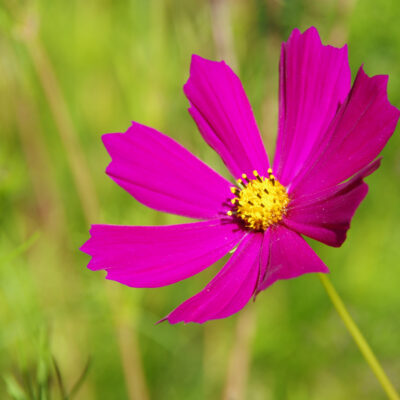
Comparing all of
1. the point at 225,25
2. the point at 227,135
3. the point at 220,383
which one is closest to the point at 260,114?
the point at 225,25

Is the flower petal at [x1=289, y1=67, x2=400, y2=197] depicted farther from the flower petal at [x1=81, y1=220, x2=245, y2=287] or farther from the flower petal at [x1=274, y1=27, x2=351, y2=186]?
the flower petal at [x1=81, y1=220, x2=245, y2=287]

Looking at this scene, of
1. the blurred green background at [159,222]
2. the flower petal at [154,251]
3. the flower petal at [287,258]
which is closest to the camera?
the flower petal at [287,258]

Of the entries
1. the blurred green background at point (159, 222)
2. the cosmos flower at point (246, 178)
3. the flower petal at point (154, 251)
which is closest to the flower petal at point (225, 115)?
the cosmos flower at point (246, 178)

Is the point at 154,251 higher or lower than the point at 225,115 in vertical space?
lower

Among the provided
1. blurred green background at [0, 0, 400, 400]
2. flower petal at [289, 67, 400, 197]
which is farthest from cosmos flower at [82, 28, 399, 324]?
blurred green background at [0, 0, 400, 400]

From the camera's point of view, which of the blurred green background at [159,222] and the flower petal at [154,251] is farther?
the blurred green background at [159,222]

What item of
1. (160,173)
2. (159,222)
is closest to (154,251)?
(160,173)

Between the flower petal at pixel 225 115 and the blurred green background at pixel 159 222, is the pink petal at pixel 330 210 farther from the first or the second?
the blurred green background at pixel 159 222

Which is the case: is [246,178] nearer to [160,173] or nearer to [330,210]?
[160,173]

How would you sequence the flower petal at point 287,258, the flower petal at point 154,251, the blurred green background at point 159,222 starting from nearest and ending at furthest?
the flower petal at point 287,258, the flower petal at point 154,251, the blurred green background at point 159,222
